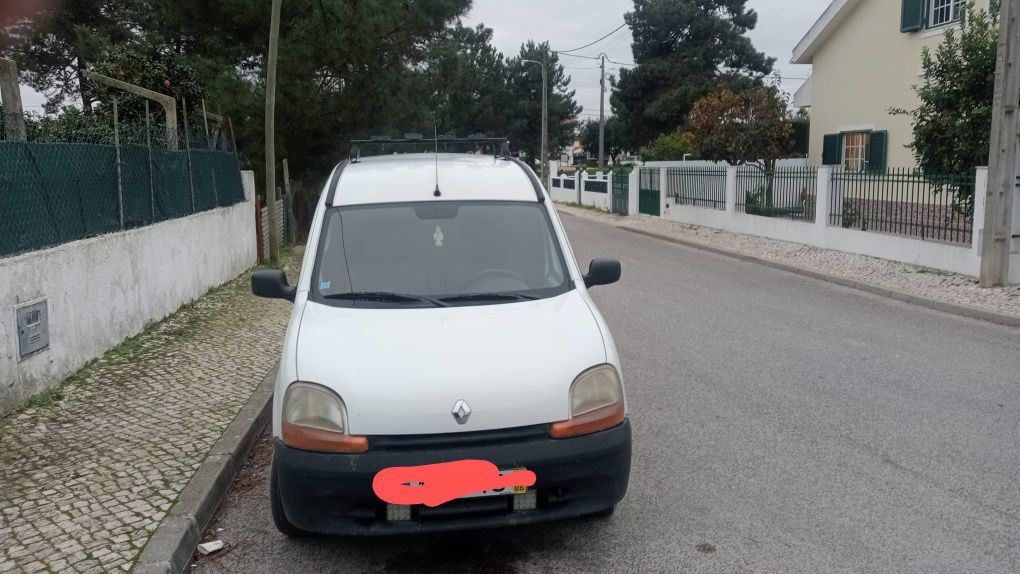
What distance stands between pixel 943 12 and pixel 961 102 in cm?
844

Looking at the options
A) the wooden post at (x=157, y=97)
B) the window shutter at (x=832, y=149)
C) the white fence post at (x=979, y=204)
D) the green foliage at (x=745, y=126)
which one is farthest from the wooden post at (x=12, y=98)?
the window shutter at (x=832, y=149)

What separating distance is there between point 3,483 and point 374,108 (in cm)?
1969

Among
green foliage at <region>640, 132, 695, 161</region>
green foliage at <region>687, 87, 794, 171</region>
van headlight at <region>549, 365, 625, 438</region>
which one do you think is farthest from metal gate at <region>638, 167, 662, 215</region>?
van headlight at <region>549, 365, 625, 438</region>

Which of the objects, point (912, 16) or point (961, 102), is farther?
point (912, 16)

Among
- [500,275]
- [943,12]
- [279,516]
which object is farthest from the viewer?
[943,12]

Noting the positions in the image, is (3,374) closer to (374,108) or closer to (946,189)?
(946,189)

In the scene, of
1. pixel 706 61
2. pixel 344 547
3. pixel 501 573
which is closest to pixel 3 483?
pixel 344 547

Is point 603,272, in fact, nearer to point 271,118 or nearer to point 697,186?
point 271,118

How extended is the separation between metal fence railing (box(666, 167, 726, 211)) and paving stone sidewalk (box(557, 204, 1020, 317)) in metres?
0.86

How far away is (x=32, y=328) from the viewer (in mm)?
6273

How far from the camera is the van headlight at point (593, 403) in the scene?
3750 millimetres

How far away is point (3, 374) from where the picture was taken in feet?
19.1

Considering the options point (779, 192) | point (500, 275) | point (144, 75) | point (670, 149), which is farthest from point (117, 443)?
point (670, 149)

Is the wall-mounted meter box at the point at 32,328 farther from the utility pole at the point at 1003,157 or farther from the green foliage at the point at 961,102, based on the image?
the green foliage at the point at 961,102
